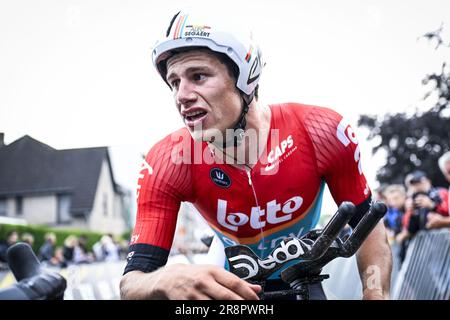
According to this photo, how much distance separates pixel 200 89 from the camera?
2.09 m

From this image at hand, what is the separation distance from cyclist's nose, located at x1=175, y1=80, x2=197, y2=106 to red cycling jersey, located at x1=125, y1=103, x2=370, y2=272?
12.1 inches

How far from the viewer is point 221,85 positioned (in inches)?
85.4

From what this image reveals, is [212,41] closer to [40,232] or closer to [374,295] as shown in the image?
[374,295]

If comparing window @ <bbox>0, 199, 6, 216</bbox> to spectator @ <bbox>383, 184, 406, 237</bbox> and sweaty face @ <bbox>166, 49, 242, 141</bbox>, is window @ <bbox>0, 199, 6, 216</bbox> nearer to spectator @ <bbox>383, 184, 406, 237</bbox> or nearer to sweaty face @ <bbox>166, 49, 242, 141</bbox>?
spectator @ <bbox>383, 184, 406, 237</bbox>

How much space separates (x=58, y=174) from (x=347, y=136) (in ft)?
32.0

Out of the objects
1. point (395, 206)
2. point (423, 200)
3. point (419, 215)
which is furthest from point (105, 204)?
point (423, 200)

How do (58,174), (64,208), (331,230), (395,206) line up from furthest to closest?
(64,208) < (58,174) < (395,206) < (331,230)

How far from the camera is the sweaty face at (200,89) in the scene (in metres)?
2.08

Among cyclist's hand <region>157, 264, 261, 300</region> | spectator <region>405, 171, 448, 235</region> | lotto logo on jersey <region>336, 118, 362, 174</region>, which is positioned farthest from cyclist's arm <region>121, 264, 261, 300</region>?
spectator <region>405, 171, 448, 235</region>

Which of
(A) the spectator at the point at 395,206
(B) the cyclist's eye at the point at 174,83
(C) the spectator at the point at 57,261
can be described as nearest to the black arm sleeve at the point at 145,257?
(B) the cyclist's eye at the point at 174,83

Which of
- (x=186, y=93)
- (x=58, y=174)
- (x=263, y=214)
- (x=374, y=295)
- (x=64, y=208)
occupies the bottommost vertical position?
(x=64, y=208)

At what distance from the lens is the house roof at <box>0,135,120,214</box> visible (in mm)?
10039
